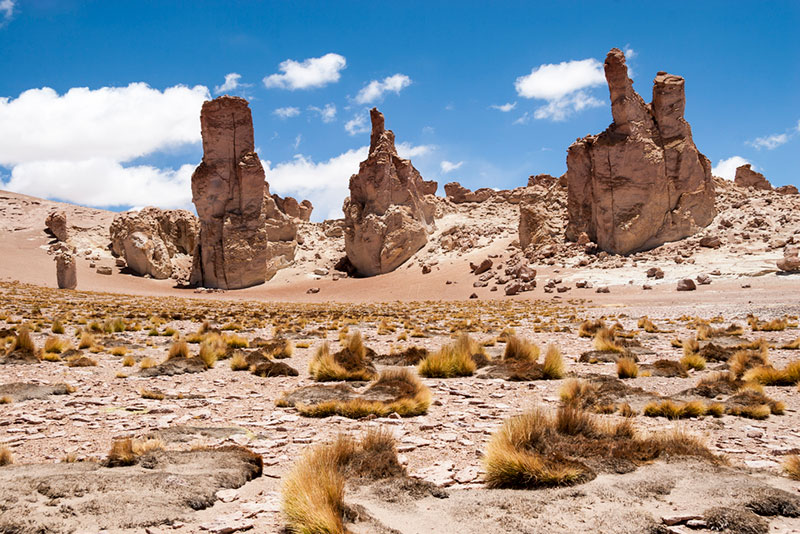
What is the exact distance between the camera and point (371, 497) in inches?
162

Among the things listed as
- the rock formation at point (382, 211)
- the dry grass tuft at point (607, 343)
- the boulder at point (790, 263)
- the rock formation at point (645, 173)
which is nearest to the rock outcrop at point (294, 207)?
the rock formation at point (382, 211)

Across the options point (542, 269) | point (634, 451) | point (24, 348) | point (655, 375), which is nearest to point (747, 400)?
point (655, 375)

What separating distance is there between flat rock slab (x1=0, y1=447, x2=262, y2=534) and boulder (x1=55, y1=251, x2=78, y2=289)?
4879cm

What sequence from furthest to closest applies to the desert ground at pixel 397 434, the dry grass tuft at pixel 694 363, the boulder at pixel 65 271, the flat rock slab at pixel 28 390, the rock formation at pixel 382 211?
the rock formation at pixel 382 211 → the boulder at pixel 65 271 → the dry grass tuft at pixel 694 363 → the flat rock slab at pixel 28 390 → the desert ground at pixel 397 434

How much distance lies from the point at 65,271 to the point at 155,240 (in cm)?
1797

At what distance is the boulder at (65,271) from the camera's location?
46.3 m

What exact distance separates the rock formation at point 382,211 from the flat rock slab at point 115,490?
5383 cm

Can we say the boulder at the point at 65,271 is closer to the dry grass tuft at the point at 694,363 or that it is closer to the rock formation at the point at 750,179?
the dry grass tuft at the point at 694,363

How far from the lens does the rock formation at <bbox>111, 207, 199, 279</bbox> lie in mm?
62562

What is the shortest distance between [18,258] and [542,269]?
2408 inches

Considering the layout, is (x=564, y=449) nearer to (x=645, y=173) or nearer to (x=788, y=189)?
(x=645, y=173)

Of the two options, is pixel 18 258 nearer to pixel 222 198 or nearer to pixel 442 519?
pixel 222 198

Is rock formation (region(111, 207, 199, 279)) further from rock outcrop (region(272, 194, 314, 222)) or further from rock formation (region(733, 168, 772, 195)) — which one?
rock formation (region(733, 168, 772, 195))

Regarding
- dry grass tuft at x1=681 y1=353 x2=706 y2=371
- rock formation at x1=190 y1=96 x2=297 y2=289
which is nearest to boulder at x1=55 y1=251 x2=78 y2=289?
rock formation at x1=190 y1=96 x2=297 y2=289
